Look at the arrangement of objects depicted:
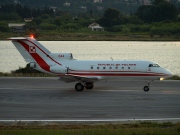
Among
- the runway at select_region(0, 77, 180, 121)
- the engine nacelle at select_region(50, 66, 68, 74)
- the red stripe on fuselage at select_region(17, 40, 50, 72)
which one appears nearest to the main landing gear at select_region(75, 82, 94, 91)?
the runway at select_region(0, 77, 180, 121)

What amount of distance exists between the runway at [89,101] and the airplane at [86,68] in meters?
0.79

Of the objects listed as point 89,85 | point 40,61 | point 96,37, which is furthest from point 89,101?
point 96,37

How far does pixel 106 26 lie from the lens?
6250 inches

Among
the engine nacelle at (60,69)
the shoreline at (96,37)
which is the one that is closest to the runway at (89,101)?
the engine nacelle at (60,69)

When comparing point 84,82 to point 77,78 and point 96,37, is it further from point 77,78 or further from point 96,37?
point 96,37

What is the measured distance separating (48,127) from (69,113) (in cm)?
454

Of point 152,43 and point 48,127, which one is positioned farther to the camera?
point 152,43

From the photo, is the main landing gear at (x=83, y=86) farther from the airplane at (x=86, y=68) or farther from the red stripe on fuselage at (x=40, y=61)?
the red stripe on fuselage at (x=40, y=61)

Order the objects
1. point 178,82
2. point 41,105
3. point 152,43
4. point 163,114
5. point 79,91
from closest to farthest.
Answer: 1. point 163,114
2. point 41,105
3. point 79,91
4. point 178,82
5. point 152,43

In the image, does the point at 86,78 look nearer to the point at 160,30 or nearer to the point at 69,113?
the point at 69,113

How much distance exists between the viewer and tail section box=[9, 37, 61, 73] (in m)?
42.8

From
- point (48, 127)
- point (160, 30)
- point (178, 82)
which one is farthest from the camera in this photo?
point (160, 30)

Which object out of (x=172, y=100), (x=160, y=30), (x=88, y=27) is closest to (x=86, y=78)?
(x=172, y=100)

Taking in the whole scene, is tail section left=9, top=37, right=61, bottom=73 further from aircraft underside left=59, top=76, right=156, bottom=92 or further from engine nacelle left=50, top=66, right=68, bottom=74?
aircraft underside left=59, top=76, right=156, bottom=92
